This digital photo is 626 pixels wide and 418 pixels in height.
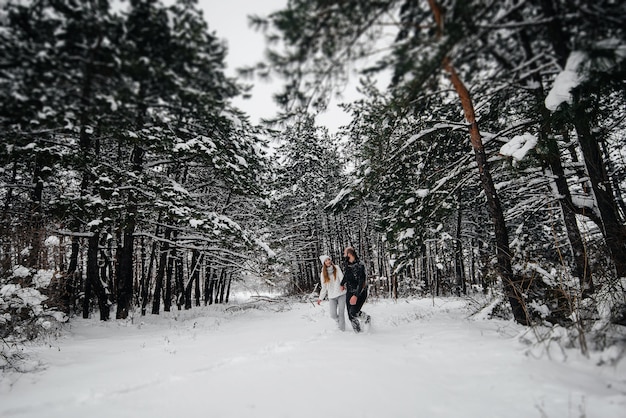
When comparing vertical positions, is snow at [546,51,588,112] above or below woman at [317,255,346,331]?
above

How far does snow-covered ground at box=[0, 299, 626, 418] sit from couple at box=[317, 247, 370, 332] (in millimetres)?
628

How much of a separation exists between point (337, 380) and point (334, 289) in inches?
136

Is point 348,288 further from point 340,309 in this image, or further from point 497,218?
point 497,218

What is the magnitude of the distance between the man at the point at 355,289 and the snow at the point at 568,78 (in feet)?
15.5

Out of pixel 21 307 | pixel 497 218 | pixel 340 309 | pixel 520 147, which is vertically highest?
pixel 520 147

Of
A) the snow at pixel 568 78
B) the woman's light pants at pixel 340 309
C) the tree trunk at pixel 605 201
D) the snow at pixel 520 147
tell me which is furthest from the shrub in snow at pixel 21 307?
the tree trunk at pixel 605 201

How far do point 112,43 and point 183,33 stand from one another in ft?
1.78

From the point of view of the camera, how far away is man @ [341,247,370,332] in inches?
257

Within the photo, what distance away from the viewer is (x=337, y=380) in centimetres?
346

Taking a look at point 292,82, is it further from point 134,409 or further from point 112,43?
point 134,409

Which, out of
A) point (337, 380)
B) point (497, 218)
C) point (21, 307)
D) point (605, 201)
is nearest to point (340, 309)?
point (337, 380)

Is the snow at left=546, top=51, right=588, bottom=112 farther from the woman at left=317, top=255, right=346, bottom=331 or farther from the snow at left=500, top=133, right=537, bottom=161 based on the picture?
the woman at left=317, top=255, right=346, bottom=331

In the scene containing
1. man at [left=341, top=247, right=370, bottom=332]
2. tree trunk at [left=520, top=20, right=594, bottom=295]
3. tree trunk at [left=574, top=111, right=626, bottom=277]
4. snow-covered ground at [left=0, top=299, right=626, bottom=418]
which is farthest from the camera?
man at [left=341, top=247, right=370, bottom=332]

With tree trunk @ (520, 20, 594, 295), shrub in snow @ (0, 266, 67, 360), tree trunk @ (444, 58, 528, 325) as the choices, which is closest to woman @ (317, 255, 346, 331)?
tree trunk @ (444, 58, 528, 325)
